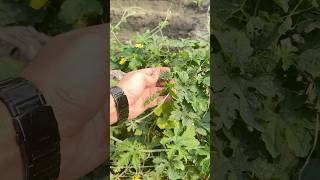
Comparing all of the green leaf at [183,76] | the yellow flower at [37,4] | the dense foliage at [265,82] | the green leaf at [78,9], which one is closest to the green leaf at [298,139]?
the dense foliage at [265,82]

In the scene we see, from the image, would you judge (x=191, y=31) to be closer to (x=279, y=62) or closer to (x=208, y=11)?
(x=208, y=11)

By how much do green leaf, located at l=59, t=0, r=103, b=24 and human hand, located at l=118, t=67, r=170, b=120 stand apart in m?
0.18

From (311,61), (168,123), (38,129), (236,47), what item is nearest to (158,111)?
Result: (168,123)

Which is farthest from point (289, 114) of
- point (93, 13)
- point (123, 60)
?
point (93, 13)

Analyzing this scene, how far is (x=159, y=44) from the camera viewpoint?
1383 millimetres

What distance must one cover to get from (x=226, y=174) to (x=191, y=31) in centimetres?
40

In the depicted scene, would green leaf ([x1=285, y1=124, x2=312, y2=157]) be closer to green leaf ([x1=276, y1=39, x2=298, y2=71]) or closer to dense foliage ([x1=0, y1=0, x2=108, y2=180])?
green leaf ([x1=276, y1=39, x2=298, y2=71])

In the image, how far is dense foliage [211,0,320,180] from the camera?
4.24 ft

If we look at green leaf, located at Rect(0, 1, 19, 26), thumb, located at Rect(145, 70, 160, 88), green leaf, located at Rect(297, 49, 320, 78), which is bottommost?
thumb, located at Rect(145, 70, 160, 88)

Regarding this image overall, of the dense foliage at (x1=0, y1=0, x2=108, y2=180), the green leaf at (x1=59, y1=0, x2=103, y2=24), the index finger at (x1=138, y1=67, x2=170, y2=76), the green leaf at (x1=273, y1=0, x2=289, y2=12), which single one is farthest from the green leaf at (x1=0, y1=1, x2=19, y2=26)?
the green leaf at (x1=273, y1=0, x2=289, y2=12)

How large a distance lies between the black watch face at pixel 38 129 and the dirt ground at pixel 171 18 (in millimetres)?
546

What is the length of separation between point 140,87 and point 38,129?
47 centimetres

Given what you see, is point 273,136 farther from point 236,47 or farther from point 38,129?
point 38,129

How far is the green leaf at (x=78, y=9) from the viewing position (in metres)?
1.28
